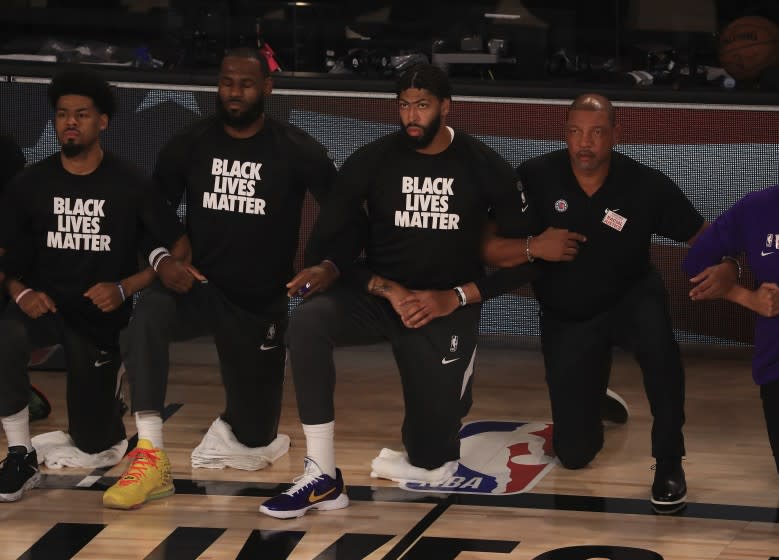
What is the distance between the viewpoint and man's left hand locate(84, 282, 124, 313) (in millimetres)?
5094

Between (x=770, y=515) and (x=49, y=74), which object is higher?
(x=49, y=74)

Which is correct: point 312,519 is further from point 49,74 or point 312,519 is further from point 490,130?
point 49,74

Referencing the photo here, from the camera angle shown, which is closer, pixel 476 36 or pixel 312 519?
pixel 312 519

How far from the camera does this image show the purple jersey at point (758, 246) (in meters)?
4.83

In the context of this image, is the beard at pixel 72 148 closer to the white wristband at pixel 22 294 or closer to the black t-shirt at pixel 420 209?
the white wristband at pixel 22 294

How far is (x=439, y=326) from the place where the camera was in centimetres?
511

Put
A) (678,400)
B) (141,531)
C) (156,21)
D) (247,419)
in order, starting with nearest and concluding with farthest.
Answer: (141,531)
(678,400)
(247,419)
(156,21)

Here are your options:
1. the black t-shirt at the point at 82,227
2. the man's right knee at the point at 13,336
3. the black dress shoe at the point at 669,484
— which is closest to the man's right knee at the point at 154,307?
the black t-shirt at the point at 82,227

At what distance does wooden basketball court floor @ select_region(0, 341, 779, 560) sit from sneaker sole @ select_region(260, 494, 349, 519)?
0.02 metres

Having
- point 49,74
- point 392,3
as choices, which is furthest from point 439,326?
point 392,3

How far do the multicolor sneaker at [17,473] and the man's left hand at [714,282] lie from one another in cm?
231

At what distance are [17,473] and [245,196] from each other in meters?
1.24

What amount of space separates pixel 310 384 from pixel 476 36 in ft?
11.0

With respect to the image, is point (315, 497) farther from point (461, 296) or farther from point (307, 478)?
point (461, 296)
